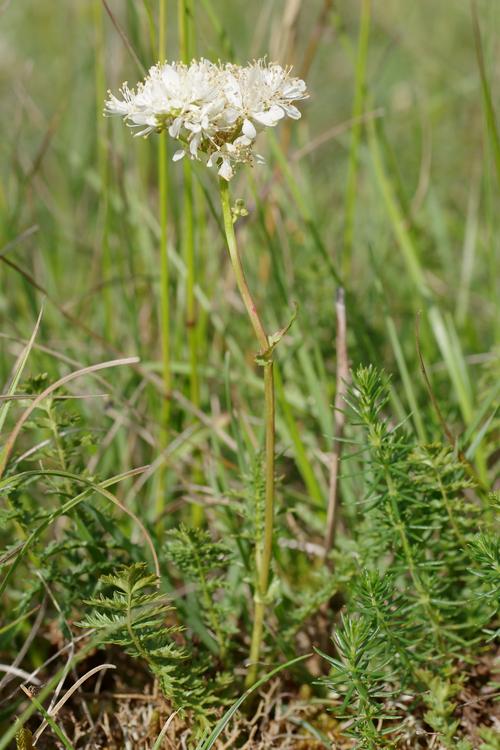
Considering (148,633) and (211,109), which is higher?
(211,109)

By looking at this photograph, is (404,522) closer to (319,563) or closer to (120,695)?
(319,563)

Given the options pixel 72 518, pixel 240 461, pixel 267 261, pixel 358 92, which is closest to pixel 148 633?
pixel 72 518

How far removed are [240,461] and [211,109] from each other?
0.59 meters

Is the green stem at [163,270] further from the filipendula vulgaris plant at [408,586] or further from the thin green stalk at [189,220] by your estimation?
the filipendula vulgaris plant at [408,586]

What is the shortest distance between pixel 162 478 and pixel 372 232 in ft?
4.38

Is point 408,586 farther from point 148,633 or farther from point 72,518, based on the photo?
point 72,518

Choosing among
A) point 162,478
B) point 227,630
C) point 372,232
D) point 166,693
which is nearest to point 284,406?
point 162,478

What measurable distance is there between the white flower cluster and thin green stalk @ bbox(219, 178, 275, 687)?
49 mm

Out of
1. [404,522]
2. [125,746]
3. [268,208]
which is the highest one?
[268,208]

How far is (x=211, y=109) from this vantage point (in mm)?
852

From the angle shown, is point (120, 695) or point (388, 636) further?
point (120, 695)

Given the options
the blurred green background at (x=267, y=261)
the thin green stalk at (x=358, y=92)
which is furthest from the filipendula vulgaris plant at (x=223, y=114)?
the thin green stalk at (x=358, y=92)

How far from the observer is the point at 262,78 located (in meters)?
0.91

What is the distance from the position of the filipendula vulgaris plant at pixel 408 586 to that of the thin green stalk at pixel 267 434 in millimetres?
128
